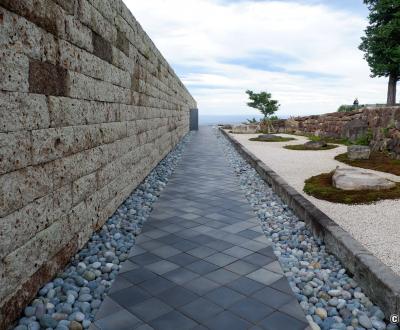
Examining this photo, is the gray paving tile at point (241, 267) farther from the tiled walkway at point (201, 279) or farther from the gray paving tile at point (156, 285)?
the gray paving tile at point (156, 285)

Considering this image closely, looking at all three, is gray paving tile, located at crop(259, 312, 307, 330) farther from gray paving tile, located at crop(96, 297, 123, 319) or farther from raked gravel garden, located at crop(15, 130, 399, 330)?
gray paving tile, located at crop(96, 297, 123, 319)

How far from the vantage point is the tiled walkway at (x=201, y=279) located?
255 cm

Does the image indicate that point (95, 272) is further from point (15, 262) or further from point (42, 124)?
point (42, 124)

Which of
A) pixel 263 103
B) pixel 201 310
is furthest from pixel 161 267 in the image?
pixel 263 103

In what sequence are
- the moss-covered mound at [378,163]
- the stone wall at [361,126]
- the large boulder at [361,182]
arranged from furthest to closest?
1. the stone wall at [361,126]
2. the moss-covered mound at [378,163]
3. the large boulder at [361,182]

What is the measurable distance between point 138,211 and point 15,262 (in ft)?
8.89

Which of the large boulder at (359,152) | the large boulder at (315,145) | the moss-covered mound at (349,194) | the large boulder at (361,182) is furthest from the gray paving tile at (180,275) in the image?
the large boulder at (315,145)

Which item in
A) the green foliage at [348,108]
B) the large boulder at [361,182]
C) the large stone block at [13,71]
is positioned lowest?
the large boulder at [361,182]

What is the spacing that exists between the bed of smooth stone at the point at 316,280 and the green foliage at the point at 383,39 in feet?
54.2

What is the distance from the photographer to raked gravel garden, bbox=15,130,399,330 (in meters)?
2.55

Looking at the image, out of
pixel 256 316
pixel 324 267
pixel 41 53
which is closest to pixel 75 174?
pixel 41 53

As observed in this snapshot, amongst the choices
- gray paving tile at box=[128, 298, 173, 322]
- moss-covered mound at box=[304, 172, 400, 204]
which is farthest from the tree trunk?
gray paving tile at box=[128, 298, 173, 322]

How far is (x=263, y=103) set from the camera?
32281 mm

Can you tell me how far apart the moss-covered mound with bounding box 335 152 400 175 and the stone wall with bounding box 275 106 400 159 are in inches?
12.1
